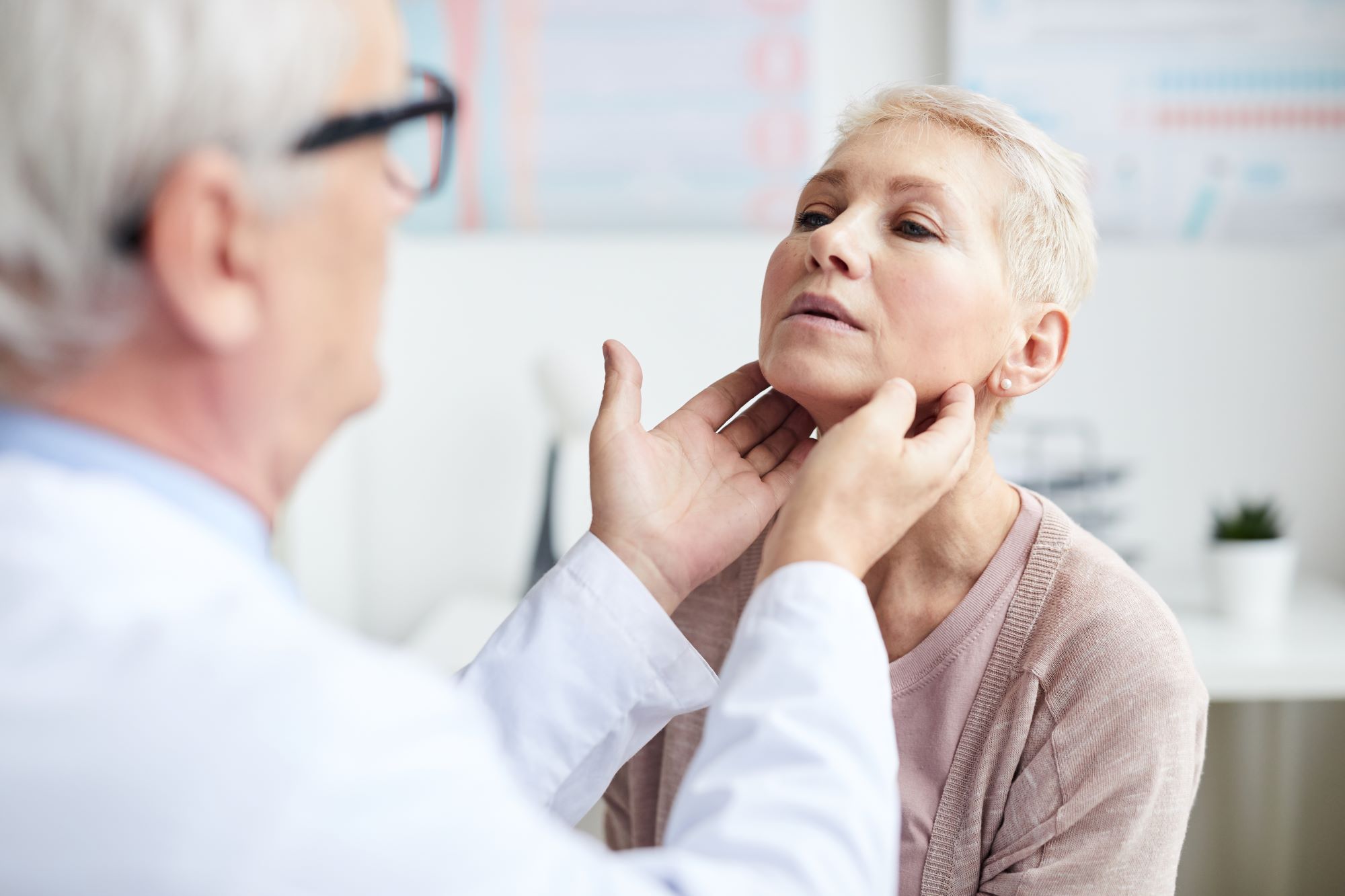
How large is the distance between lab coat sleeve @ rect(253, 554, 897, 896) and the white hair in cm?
24

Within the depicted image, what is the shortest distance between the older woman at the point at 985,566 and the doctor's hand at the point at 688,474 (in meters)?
0.06

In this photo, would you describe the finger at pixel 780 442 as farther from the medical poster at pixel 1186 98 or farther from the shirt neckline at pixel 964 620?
the medical poster at pixel 1186 98

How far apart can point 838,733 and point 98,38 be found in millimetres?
532

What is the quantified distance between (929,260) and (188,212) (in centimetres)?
70

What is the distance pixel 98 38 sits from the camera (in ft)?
1.75

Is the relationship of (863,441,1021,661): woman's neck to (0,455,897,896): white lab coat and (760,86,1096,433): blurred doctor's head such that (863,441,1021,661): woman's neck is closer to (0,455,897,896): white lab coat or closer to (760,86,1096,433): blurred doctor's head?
(760,86,1096,433): blurred doctor's head

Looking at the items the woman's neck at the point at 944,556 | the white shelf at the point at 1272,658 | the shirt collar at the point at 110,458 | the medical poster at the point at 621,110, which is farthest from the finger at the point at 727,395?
the medical poster at the point at 621,110

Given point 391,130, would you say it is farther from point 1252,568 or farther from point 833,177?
point 1252,568

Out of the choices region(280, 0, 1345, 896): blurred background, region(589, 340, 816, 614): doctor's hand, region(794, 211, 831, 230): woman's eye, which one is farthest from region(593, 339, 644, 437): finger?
region(280, 0, 1345, 896): blurred background

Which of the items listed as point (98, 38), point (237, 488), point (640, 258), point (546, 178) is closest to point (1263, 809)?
point (640, 258)

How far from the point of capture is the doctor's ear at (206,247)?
55cm

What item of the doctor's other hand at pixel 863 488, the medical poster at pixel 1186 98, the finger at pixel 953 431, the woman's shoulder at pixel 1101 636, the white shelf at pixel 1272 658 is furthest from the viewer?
the medical poster at pixel 1186 98

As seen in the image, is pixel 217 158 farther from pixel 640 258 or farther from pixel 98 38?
pixel 640 258

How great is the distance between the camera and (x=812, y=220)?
46.1 inches
